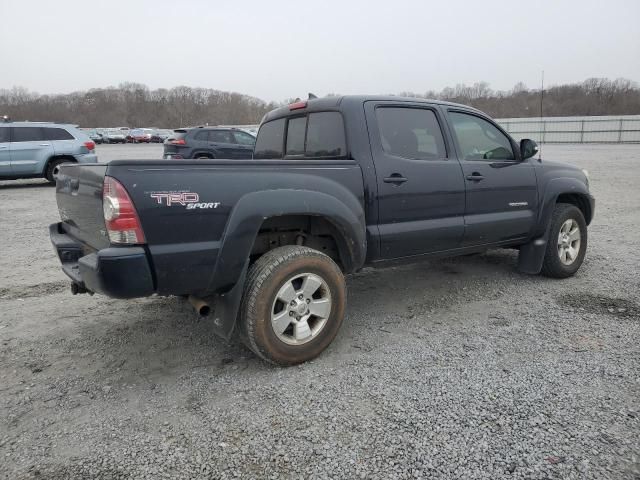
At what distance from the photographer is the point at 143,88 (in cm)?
11919

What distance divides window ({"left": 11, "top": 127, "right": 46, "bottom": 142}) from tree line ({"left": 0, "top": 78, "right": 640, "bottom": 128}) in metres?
64.8

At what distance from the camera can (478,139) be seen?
4.48 metres

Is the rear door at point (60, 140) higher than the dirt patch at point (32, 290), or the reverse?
the rear door at point (60, 140)

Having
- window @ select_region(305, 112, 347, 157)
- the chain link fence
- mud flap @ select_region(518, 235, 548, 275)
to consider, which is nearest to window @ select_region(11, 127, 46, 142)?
window @ select_region(305, 112, 347, 157)

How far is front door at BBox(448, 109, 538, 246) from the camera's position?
4246mm

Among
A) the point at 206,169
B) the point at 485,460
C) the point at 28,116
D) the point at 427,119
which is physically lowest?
the point at 485,460

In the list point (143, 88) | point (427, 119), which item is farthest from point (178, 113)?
point (427, 119)

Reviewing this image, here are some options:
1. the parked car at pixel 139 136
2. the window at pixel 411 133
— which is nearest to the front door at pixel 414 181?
the window at pixel 411 133

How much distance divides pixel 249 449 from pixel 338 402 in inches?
24.2

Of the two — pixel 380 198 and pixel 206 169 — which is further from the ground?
pixel 206 169

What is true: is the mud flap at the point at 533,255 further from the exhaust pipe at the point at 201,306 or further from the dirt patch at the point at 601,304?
the exhaust pipe at the point at 201,306

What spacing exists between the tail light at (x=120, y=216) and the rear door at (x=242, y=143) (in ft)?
40.8

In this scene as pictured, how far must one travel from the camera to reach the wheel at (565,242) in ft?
16.3

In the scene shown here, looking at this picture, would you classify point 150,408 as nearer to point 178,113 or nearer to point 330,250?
point 330,250
